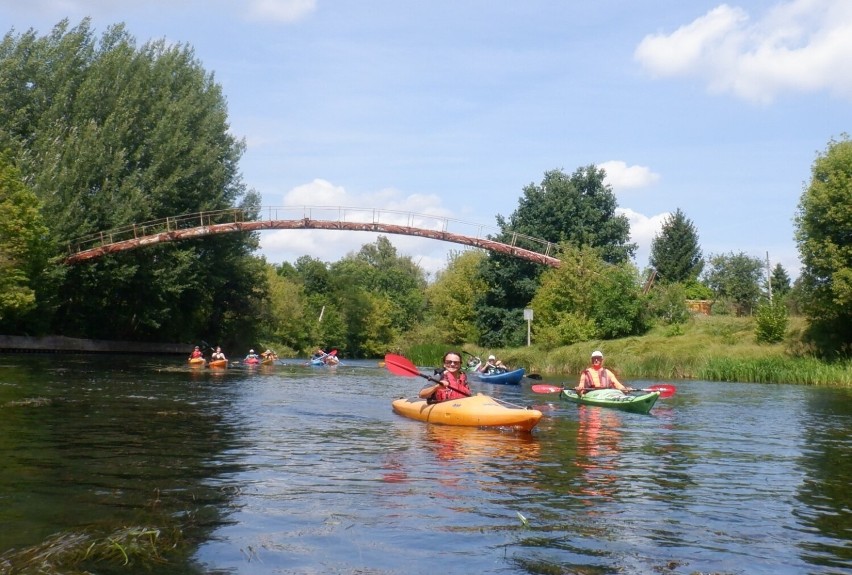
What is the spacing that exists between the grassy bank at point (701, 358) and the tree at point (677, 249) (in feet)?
97.8

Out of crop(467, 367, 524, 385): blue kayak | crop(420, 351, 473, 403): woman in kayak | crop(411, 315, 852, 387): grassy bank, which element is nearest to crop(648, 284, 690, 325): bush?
crop(411, 315, 852, 387): grassy bank

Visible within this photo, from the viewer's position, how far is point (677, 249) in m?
75.9

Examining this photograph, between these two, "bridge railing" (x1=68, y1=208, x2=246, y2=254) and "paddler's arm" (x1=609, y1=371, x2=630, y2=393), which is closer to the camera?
"paddler's arm" (x1=609, y1=371, x2=630, y2=393)

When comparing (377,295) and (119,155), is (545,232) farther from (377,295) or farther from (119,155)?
(377,295)

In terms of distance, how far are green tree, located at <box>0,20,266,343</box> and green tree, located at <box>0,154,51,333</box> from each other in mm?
2469

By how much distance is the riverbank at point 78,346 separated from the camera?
141 feet

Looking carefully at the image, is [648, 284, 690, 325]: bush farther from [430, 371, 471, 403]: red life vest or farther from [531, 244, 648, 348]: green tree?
[430, 371, 471, 403]: red life vest

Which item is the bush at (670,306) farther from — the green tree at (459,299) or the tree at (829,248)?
the green tree at (459,299)

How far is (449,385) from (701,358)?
68.4 ft

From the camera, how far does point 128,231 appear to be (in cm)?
4459

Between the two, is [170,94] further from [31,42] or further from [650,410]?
[650,410]

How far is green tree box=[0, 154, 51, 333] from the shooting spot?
35438 mm

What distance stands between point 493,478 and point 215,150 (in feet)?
132

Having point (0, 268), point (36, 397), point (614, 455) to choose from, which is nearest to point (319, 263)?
point (0, 268)
